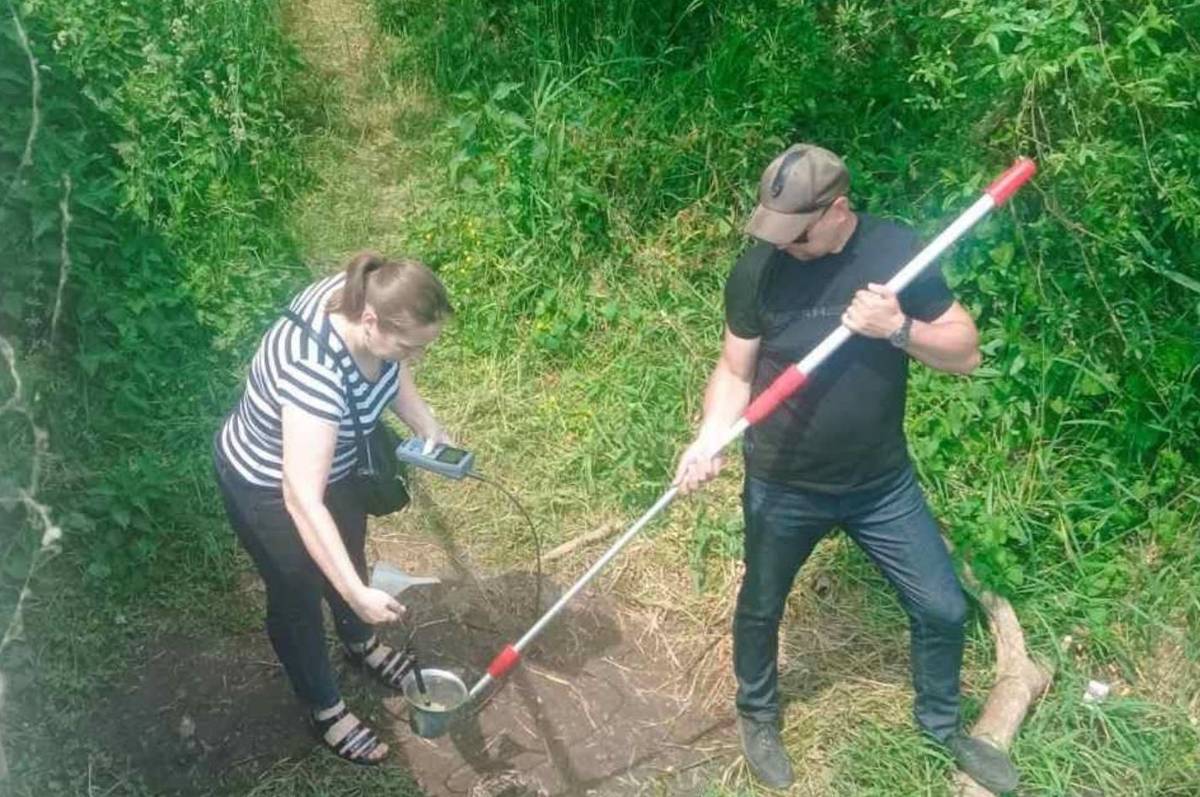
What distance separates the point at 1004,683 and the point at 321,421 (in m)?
2.38

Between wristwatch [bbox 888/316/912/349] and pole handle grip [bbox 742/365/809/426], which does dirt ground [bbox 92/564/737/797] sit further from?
wristwatch [bbox 888/316/912/349]

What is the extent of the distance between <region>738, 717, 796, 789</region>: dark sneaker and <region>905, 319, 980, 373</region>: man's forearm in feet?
4.54

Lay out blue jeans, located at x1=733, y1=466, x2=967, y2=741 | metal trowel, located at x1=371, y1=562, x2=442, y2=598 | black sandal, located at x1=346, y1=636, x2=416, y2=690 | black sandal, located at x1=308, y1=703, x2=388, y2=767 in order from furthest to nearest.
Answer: black sandal, located at x1=346, y1=636, x2=416, y2=690
black sandal, located at x1=308, y1=703, x2=388, y2=767
metal trowel, located at x1=371, y1=562, x2=442, y2=598
blue jeans, located at x1=733, y1=466, x2=967, y2=741

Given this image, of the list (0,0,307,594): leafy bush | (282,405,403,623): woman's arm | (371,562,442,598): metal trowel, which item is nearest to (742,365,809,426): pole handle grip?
(282,405,403,623): woman's arm

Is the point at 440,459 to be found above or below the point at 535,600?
above

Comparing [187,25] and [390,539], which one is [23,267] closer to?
[390,539]

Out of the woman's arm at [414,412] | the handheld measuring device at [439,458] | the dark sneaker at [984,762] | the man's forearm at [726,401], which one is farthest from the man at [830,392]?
the woman's arm at [414,412]

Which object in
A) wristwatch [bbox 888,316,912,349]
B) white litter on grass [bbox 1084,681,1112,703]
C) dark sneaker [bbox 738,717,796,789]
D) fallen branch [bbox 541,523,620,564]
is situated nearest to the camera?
wristwatch [bbox 888,316,912,349]

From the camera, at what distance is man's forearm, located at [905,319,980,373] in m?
3.07

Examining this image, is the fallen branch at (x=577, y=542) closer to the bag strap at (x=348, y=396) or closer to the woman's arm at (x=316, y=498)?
the bag strap at (x=348, y=396)

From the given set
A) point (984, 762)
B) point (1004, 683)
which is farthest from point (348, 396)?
point (1004, 683)

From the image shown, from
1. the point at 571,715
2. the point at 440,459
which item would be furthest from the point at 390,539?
the point at 440,459

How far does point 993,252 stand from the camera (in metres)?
4.75

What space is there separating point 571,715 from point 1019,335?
215cm
